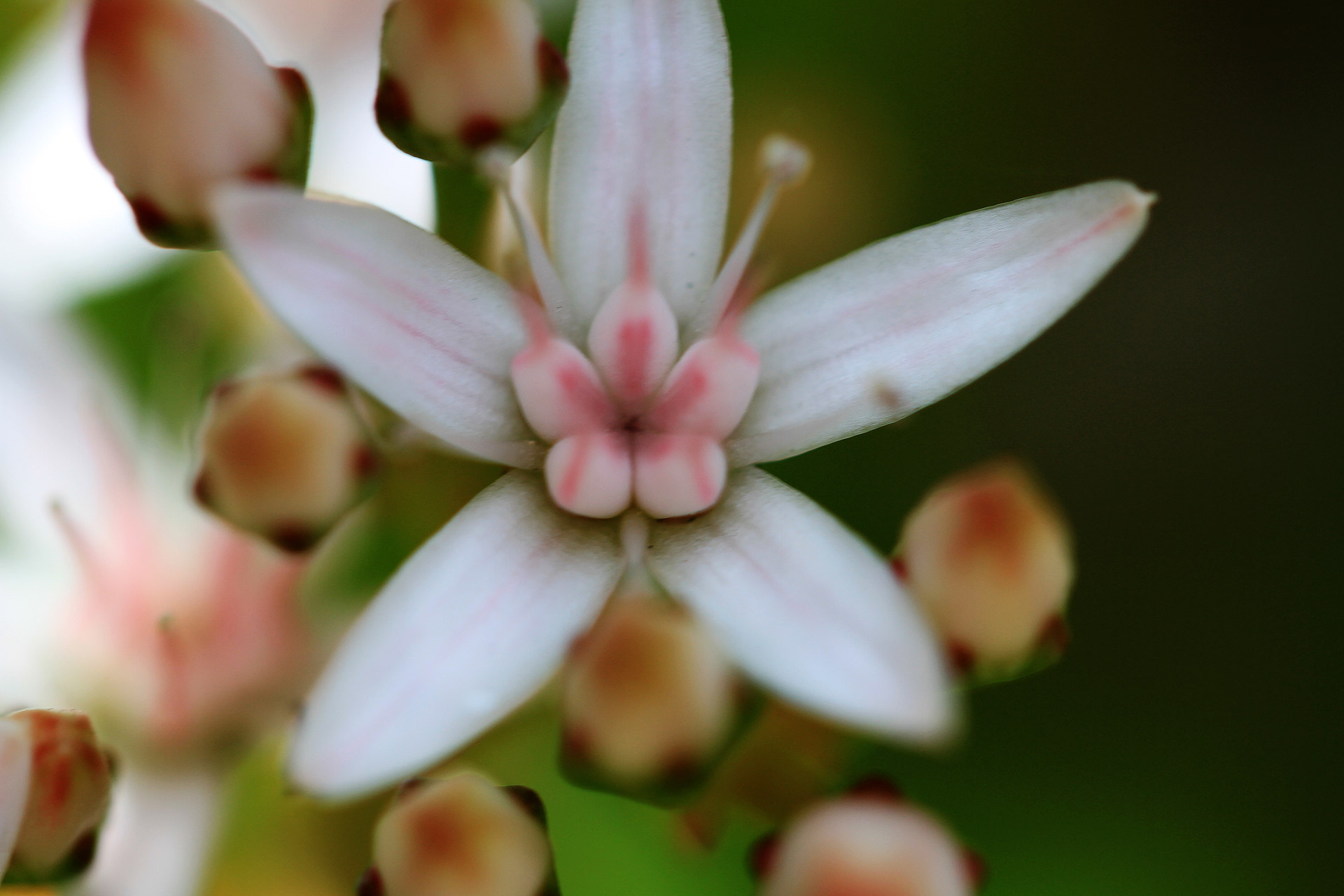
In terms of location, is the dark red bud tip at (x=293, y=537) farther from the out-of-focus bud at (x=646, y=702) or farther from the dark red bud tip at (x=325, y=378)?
the out-of-focus bud at (x=646, y=702)

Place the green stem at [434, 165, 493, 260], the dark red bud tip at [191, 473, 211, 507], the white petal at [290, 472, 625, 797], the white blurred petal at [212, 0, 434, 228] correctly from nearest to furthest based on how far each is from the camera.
A: the white petal at [290, 472, 625, 797]
the dark red bud tip at [191, 473, 211, 507]
the green stem at [434, 165, 493, 260]
the white blurred petal at [212, 0, 434, 228]

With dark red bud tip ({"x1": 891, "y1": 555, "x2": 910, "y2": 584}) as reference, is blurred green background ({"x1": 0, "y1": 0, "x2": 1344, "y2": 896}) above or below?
below

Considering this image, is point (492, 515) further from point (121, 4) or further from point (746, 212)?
point (746, 212)

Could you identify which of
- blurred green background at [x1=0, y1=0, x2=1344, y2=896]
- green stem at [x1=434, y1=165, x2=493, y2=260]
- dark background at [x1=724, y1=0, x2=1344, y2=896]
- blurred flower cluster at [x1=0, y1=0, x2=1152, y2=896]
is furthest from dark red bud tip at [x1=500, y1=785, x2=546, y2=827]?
dark background at [x1=724, y1=0, x2=1344, y2=896]

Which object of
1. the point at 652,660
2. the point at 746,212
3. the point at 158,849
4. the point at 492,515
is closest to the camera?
the point at 652,660

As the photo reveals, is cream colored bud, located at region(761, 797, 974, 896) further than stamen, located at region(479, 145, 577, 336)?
No

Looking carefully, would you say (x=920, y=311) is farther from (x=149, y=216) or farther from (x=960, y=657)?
(x=149, y=216)

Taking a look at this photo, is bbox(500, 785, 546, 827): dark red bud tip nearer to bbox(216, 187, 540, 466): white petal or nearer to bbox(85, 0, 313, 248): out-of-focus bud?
bbox(216, 187, 540, 466): white petal

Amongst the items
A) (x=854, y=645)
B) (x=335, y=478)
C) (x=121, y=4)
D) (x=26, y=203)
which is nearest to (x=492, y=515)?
(x=335, y=478)
